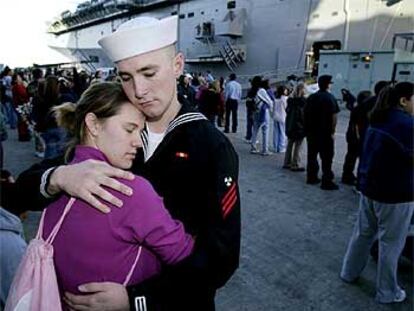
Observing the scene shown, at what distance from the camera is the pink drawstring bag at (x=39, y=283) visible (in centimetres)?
104

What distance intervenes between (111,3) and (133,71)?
49.4 m

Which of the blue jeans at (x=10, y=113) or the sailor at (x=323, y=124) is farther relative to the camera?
the blue jeans at (x=10, y=113)

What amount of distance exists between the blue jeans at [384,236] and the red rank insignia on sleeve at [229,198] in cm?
239

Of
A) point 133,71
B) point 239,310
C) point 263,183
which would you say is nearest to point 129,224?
point 133,71

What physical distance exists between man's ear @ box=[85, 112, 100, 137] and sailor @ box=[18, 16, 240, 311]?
0.14 m

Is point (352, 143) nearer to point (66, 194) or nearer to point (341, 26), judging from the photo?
point (66, 194)

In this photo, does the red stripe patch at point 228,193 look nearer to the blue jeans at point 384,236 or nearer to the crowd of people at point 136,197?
the crowd of people at point 136,197

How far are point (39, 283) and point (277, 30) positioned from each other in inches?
1029

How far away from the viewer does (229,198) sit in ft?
4.01

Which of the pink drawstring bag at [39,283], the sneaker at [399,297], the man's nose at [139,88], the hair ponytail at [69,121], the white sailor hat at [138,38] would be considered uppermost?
the white sailor hat at [138,38]

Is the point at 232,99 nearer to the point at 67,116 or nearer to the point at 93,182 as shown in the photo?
the point at 67,116

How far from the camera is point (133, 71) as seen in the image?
1289 millimetres

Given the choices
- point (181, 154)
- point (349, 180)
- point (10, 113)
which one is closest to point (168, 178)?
point (181, 154)

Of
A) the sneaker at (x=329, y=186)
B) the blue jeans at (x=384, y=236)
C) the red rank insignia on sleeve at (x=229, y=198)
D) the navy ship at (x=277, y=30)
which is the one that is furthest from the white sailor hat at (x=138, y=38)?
the navy ship at (x=277, y=30)
